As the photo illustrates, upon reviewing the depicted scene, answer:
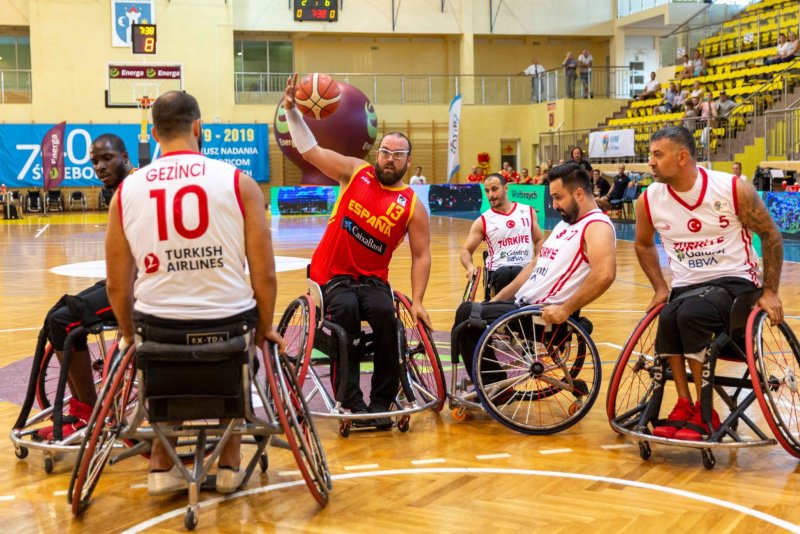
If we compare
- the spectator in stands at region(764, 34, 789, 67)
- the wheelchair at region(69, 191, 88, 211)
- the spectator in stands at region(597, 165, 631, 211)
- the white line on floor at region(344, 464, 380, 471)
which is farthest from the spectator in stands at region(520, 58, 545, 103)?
the white line on floor at region(344, 464, 380, 471)

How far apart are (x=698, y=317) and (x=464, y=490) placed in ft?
4.16

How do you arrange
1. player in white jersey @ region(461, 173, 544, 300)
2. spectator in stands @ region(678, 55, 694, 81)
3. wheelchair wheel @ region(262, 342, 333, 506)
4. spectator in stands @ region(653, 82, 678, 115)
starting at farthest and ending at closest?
1. spectator in stands @ region(678, 55, 694, 81)
2. spectator in stands @ region(653, 82, 678, 115)
3. player in white jersey @ region(461, 173, 544, 300)
4. wheelchair wheel @ region(262, 342, 333, 506)

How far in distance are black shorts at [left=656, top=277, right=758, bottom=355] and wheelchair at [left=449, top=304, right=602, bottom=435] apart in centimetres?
39

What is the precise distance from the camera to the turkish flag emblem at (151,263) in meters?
3.02

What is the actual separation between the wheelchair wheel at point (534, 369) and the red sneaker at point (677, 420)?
404 mm

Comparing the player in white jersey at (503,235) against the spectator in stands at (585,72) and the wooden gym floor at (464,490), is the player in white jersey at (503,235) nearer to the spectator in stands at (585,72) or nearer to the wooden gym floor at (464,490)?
the wooden gym floor at (464,490)

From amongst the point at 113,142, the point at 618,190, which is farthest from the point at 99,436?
the point at 618,190

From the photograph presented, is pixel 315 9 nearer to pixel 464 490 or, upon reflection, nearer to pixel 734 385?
pixel 734 385

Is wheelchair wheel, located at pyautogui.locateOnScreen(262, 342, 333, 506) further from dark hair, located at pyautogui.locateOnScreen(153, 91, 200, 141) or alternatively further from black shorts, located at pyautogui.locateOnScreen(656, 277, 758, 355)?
black shorts, located at pyautogui.locateOnScreen(656, 277, 758, 355)

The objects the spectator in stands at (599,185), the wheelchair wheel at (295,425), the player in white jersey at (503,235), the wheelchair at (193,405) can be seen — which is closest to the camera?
the wheelchair at (193,405)

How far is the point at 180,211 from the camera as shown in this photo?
298 centimetres

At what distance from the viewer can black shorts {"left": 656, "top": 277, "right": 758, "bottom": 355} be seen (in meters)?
3.78

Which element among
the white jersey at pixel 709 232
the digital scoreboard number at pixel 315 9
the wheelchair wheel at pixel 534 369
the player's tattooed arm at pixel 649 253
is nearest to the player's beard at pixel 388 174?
the wheelchair wheel at pixel 534 369

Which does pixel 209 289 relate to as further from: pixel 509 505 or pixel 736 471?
pixel 736 471
